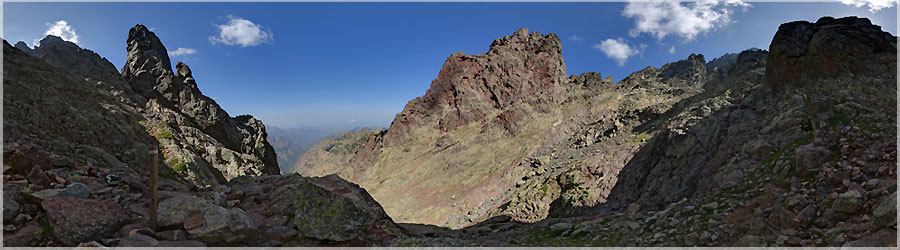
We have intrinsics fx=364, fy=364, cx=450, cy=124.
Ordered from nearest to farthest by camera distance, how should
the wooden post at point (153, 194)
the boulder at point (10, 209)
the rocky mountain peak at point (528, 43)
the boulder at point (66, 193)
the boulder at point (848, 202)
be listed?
the boulder at point (10, 209) < the boulder at point (66, 193) < the boulder at point (848, 202) < the wooden post at point (153, 194) < the rocky mountain peak at point (528, 43)

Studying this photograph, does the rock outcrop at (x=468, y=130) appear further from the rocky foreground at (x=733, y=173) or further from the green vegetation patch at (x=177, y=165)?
the green vegetation patch at (x=177, y=165)

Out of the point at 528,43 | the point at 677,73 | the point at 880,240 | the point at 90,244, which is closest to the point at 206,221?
the point at 90,244

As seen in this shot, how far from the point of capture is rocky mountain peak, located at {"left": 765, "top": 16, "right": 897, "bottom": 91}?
16.2m

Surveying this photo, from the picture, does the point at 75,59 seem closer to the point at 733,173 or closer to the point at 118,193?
the point at 118,193

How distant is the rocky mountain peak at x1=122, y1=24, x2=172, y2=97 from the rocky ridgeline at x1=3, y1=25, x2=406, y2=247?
12819 mm

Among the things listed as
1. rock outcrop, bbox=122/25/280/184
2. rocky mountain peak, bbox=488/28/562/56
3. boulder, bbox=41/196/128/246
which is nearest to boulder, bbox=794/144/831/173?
boulder, bbox=41/196/128/246

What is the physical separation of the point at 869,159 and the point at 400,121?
215 feet

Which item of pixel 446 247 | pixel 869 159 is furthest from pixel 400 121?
pixel 869 159

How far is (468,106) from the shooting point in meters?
67.5

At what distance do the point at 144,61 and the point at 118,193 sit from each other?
31819mm

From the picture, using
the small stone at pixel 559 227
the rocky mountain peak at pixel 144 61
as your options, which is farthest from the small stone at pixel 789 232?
the rocky mountain peak at pixel 144 61

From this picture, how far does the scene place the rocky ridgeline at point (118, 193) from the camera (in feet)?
26.1

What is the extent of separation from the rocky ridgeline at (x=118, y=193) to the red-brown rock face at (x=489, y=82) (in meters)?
49.4

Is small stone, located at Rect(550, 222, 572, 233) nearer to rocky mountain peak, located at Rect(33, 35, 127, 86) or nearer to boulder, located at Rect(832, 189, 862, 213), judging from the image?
boulder, located at Rect(832, 189, 862, 213)
